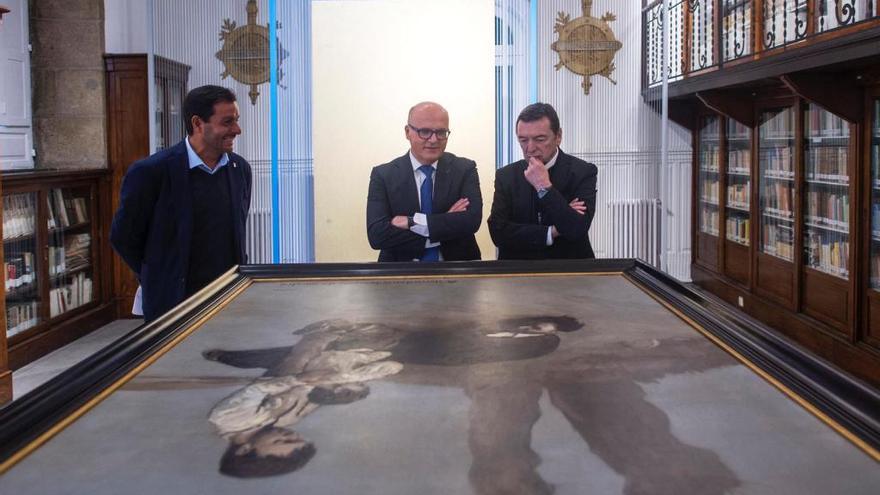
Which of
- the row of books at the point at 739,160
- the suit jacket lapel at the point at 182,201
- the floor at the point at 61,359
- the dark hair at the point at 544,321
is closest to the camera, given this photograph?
the dark hair at the point at 544,321

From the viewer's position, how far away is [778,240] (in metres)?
7.65

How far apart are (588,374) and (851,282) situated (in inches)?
190

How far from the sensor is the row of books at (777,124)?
735 cm

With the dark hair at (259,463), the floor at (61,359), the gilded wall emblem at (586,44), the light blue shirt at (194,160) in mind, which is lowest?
the floor at (61,359)

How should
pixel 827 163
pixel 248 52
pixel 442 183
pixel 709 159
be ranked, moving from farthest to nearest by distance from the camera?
pixel 709 159
pixel 827 163
pixel 248 52
pixel 442 183

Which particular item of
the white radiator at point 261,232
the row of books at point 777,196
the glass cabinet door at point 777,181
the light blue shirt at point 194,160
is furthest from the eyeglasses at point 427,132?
the row of books at point 777,196

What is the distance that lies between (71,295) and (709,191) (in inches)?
232

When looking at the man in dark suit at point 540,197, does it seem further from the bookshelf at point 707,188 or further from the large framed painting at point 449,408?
the bookshelf at point 707,188

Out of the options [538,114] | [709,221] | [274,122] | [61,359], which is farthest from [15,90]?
[709,221]

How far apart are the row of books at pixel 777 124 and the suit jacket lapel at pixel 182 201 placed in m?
5.28

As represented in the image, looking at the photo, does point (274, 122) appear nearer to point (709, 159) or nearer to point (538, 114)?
point (538, 114)

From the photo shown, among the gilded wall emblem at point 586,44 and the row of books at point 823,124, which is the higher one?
the gilded wall emblem at point 586,44

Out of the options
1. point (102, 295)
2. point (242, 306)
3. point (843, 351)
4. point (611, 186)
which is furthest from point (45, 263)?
point (843, 351)

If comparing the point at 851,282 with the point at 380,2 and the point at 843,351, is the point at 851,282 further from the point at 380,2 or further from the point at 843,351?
the point at 380,2
